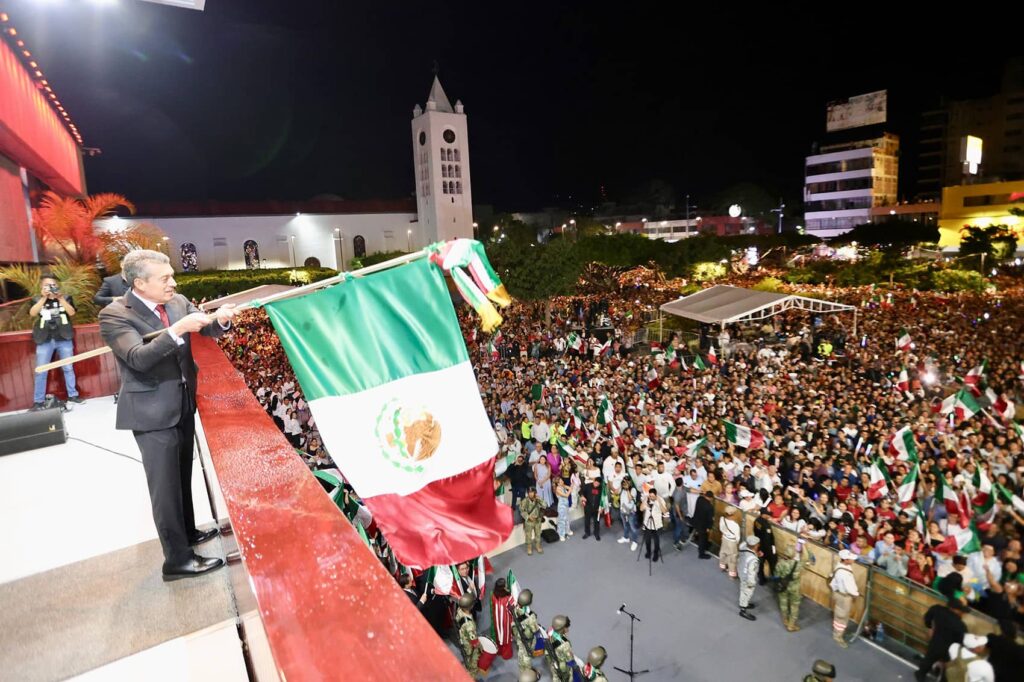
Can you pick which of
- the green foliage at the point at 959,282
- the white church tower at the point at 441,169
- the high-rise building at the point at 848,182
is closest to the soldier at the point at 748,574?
the green foliage at the point at 959,282

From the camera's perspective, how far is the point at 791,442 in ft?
36.4

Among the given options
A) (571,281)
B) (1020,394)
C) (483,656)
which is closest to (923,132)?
(571,281)

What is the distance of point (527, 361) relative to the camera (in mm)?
19875

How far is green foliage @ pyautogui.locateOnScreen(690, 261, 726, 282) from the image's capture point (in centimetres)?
4428

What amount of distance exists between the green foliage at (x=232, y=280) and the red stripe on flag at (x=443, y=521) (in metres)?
34.0

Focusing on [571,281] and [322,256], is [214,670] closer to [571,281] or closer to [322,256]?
[571,281]

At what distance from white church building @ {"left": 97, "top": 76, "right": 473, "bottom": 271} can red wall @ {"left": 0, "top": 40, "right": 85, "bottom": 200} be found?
105ft

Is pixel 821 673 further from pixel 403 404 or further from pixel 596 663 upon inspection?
pixel 403 404

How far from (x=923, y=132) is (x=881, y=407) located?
9657cm

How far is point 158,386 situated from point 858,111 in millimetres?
89691

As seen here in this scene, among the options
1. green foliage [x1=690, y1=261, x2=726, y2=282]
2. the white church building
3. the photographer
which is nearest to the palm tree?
the photographer

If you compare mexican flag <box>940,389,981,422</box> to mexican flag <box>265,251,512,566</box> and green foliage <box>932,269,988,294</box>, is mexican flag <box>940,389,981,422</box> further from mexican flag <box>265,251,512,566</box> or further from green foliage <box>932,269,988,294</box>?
green foliage <box>932,269,988,294</box>

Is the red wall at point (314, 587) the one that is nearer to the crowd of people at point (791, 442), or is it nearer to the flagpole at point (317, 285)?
the flagpole at point (317, 285)

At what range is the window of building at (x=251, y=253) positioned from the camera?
4906cm
